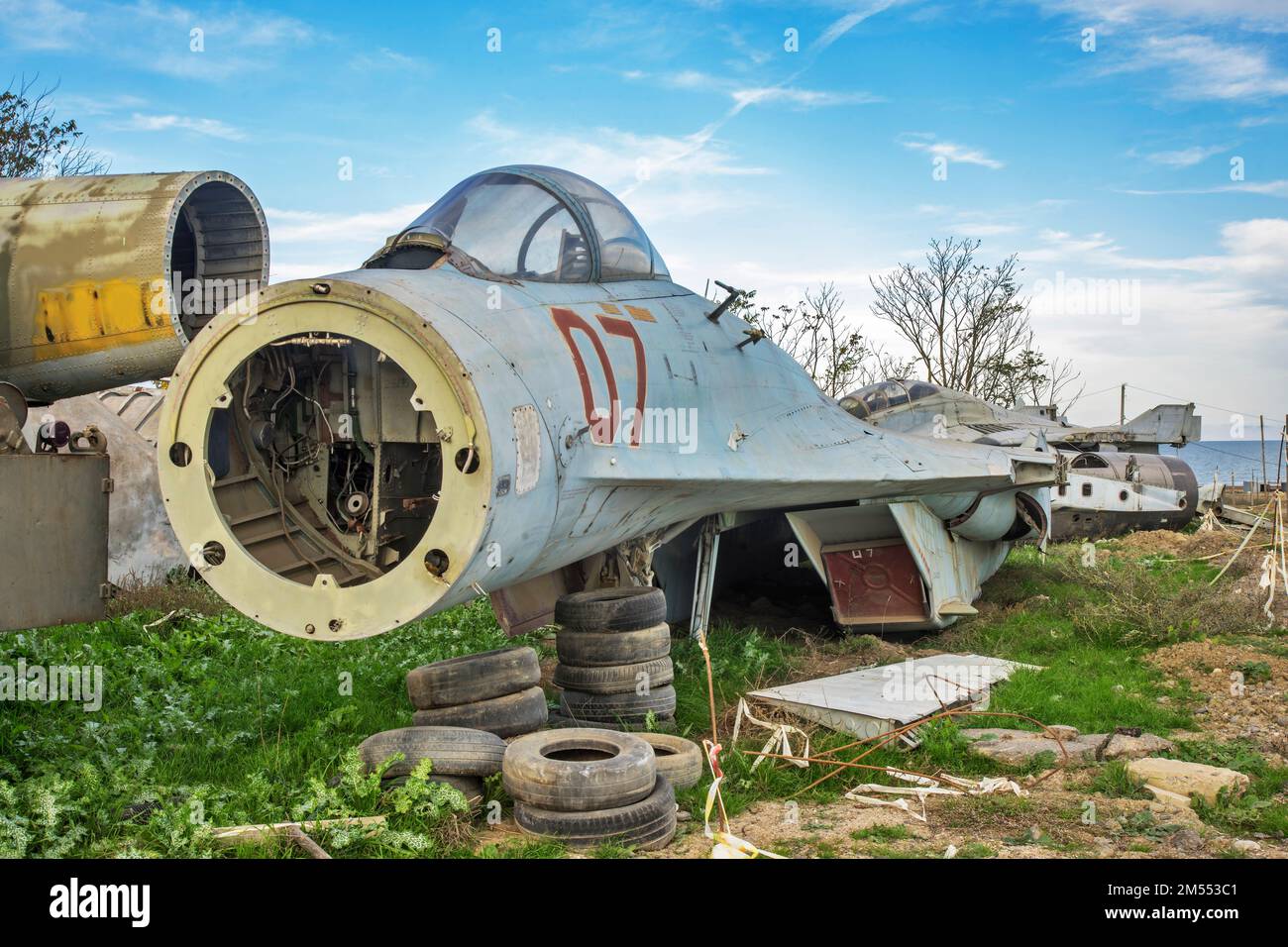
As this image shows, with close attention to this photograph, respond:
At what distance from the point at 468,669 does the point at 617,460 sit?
143 centimetres

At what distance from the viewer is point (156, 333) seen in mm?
6203

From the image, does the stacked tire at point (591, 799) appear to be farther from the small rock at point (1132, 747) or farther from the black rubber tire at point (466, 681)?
the small rock at point (1132, 747)

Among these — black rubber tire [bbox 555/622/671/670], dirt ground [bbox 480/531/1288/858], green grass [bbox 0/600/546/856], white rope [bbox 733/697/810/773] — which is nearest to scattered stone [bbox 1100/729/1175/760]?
dirt ground [bbox 480/531/1288/858]

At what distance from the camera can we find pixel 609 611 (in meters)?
6.40

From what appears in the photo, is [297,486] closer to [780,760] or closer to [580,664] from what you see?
[580,664]

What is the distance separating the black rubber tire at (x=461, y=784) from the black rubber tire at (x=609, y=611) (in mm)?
1492

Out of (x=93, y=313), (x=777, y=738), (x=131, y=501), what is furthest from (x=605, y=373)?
(x=131, y=501)

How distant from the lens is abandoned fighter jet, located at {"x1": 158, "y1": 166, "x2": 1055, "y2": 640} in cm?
450

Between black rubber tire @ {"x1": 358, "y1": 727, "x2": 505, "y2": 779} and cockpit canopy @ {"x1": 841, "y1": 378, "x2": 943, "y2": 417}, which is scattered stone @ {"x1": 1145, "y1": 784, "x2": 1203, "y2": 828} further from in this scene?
cockpit canopy @ {"x1": 841, "y1": 378, "x2": 943, "y2": 417}

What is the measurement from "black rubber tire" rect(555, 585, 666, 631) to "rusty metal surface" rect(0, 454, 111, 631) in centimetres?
265

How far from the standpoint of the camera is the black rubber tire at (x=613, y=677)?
20.9 ft

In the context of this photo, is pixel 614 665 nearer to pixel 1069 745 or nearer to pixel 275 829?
pixel 275 829

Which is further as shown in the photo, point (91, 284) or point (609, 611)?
point (609, 611)

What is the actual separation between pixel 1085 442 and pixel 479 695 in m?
25.1
